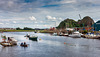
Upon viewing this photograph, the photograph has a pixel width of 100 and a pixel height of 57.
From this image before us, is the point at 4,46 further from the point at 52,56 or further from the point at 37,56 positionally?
the point at 52,56

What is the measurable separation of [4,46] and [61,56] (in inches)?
1653

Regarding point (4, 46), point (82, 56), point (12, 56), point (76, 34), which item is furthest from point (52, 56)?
point (76, 34)

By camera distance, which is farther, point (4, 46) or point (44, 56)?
point (4, 46)

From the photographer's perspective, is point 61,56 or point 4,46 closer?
point 61,56

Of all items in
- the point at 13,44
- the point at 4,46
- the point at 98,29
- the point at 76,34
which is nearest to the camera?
the point at 4,46

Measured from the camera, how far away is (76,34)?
6467 inches

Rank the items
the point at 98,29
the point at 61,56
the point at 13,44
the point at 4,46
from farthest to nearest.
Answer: the point at 98,29
the point at 13,44
the point at 4,46
the point at 61,56

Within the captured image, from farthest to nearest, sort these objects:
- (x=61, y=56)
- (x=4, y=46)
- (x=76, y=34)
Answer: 1. (x=76, y=34)
2. (x=4, y=46)
3. (x=61, y=56)

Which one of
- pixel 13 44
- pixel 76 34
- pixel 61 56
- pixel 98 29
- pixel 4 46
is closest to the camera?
pixel 61 56

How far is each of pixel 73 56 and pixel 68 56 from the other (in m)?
2.13

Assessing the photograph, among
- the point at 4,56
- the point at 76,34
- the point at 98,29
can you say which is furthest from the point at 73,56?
the point at 98,29

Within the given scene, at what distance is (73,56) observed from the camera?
54031 mm

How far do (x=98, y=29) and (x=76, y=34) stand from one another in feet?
175

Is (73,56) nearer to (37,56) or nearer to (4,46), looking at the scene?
(37,56)
